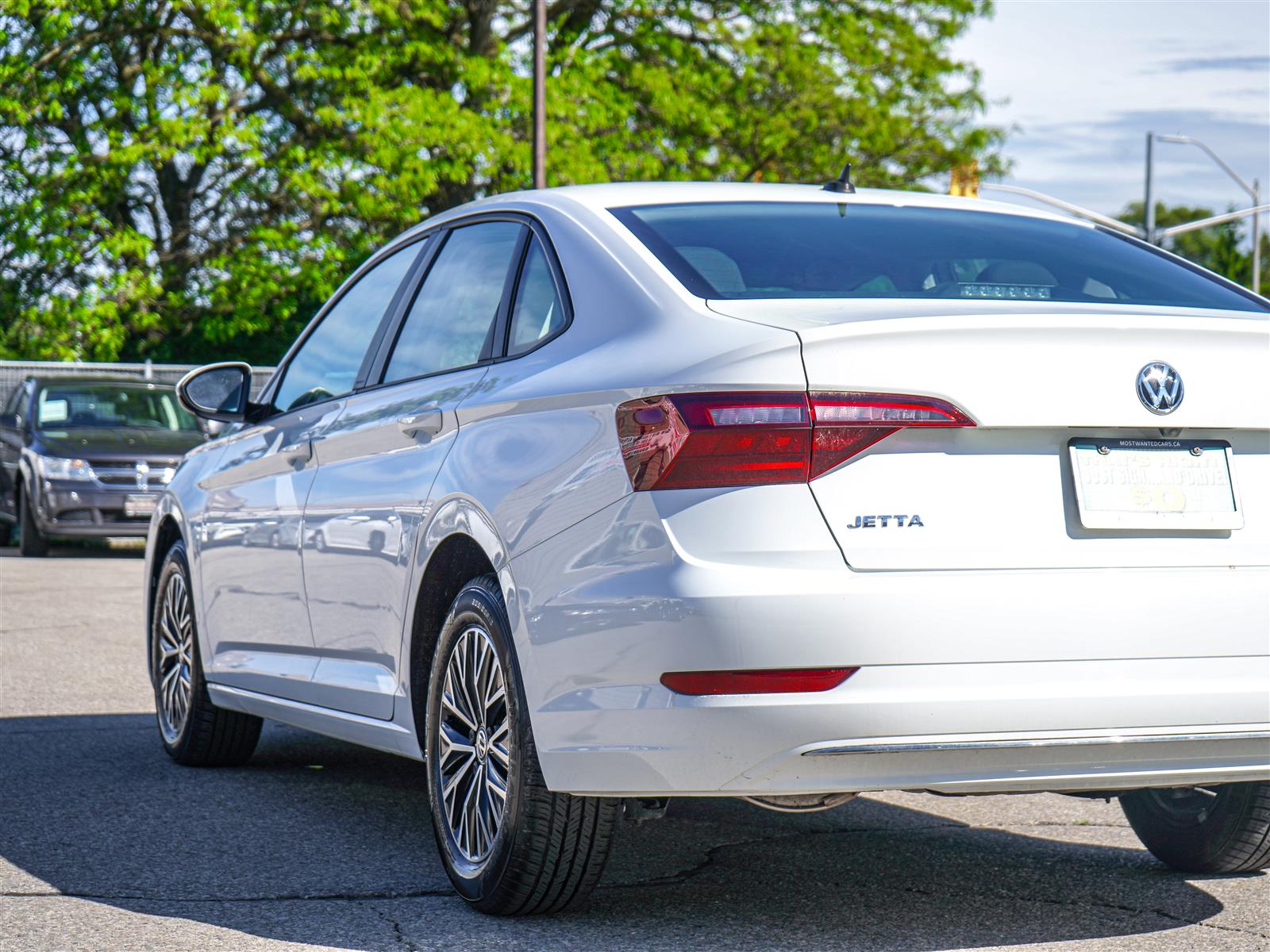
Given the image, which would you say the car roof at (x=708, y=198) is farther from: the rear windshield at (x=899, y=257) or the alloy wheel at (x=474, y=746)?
the alloy wheel at (x=474, y=746)

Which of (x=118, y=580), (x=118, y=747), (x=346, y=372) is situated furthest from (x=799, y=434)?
(x=118, y=580)

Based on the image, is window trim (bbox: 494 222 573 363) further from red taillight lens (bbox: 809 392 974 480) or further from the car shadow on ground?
the car shadow on ground

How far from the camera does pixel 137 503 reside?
16391mm

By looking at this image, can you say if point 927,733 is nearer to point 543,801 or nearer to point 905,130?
point 543,801

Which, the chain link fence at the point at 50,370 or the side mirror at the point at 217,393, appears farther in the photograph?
the chain link fence at the point at 50,370

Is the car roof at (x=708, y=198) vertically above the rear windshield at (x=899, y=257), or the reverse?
the car roof at (x=708, y=198)

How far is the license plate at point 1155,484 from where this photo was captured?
3516 millimetres

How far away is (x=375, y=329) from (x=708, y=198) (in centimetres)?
127

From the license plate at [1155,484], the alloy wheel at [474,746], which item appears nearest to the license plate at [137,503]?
the alloy wheel at [474,746]

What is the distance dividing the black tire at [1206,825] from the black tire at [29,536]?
1394 centimetres

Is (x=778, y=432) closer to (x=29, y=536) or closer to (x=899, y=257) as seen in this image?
(x=899, y=257)

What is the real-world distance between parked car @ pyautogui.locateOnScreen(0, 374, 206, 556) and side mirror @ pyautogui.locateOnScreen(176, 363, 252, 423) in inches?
403

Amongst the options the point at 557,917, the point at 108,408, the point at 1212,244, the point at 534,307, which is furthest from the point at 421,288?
the point at 1212,244

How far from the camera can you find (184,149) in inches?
1029
